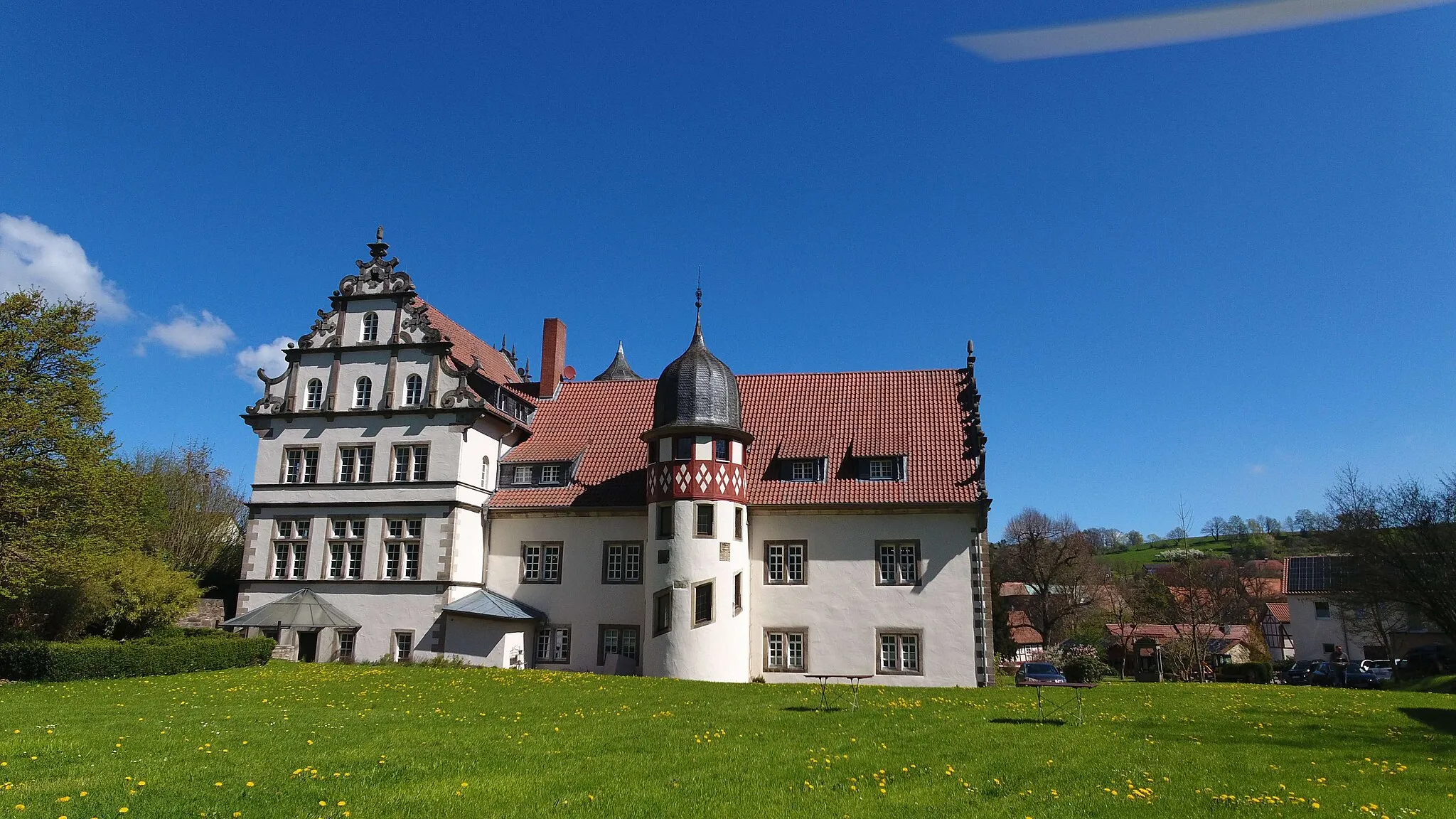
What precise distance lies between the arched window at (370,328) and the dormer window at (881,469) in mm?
19429

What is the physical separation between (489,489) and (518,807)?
26161mm

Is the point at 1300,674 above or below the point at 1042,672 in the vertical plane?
below

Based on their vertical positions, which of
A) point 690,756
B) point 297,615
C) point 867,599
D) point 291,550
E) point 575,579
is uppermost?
point 291,550

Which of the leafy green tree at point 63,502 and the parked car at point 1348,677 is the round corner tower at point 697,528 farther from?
the parked car at point 1348,677

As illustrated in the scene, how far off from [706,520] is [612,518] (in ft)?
14.5

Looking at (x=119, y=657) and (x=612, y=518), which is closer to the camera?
(x=119, y=657)

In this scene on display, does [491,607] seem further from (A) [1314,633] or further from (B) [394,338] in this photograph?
(A) [1314,633]

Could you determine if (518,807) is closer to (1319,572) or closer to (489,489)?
(489,489)

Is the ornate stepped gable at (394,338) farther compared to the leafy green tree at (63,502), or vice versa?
Result: the ornate stepped gable at (394,338)

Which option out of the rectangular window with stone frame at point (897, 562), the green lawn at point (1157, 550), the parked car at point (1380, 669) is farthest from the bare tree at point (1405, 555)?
the green lawn at point (1157, 550)

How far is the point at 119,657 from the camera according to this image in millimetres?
24938

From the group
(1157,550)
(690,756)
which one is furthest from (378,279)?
(1157,550)

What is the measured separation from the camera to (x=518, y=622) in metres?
32.1

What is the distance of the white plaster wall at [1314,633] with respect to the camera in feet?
218
